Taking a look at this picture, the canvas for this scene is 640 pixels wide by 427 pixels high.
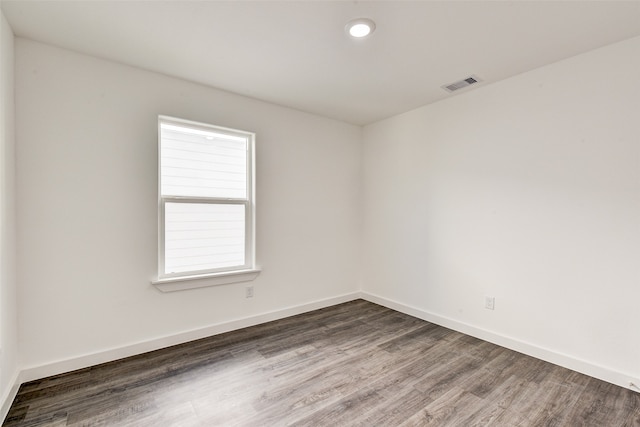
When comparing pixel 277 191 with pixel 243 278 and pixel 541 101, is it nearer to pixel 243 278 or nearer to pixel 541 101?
pixel 243 278

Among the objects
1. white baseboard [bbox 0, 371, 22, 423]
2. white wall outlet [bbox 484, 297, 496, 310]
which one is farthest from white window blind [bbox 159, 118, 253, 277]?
white wall outlet [bbox 484, 297, 496, 310]

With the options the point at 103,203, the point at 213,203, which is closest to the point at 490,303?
the point at 213,203

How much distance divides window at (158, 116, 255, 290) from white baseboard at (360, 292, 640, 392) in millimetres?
2029

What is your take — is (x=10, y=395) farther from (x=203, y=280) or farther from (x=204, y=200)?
(x=204, y=200)

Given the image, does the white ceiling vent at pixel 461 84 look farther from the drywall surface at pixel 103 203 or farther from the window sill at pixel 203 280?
the window sill at pixel 203 280

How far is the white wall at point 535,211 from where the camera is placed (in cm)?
214

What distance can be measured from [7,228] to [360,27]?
2.65m

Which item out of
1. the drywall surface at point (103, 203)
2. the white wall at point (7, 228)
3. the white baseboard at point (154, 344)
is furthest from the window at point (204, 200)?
the white wall at point (7, 228)

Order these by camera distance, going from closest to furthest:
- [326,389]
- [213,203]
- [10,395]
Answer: [10,395] → [326,389] → [213,203]

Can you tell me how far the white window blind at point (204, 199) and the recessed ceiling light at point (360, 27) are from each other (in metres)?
1.57

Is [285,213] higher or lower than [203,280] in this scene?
higher

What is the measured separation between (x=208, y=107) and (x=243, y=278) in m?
1.77

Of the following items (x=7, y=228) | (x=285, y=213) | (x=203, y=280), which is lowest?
(x=203, y=280)

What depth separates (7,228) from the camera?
6.24 feet
